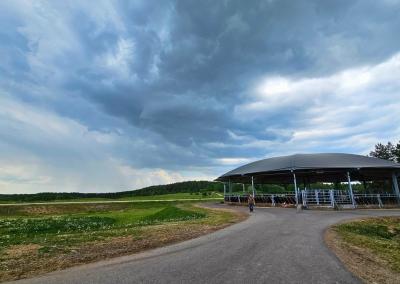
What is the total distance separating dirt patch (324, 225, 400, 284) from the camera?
7.53 meters

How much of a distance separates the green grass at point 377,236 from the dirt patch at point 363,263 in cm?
36

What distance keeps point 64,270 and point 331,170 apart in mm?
30726

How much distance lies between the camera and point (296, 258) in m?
8.89

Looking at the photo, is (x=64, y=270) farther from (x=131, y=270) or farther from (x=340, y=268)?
(x=340, y=268)

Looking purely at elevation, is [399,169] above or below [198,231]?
above

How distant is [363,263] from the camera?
8914 millimetres

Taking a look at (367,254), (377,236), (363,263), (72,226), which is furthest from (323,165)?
(72,226)

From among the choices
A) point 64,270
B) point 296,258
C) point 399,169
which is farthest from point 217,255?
point 399,169

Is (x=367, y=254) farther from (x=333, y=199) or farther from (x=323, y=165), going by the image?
(x=323, y=165)

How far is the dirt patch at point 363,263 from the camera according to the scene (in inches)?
297

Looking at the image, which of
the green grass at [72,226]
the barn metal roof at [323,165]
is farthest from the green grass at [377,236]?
the barn metal roof at [323,165]

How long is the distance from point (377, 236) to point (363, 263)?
29.4 ft

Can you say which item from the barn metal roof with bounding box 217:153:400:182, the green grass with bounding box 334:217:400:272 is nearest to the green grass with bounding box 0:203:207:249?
the green grass with bounding box 334:217:400:272

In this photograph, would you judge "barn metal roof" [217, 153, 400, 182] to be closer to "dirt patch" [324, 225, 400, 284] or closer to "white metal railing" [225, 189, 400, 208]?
"white metal railing" [225, 189, 400, 208]
